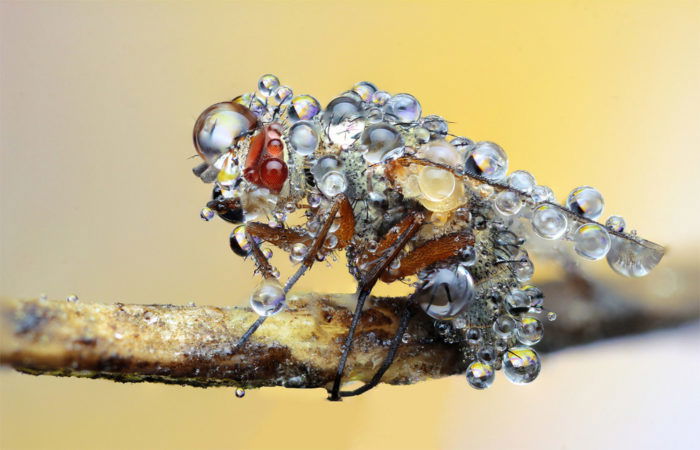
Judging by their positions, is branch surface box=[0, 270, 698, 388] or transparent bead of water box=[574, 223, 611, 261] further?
transparent bead of water box=[574, 223, 611, 261]

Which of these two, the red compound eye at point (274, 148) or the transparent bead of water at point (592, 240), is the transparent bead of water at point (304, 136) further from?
the transparent bead of water at point (592, 240)

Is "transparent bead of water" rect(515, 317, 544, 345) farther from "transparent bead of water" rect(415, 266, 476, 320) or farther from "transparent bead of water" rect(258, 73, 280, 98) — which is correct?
"transparent bead of water" rect(258, 73, 280, 98)

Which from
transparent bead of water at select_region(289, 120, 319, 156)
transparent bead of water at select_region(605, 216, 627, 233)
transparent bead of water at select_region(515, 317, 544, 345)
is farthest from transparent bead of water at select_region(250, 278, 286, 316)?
transparent bead of water at select_region(605, 216, 627, 233)

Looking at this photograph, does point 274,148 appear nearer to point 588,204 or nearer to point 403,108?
point 403,108

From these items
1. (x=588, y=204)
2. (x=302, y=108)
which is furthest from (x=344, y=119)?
(x=588, y=204)

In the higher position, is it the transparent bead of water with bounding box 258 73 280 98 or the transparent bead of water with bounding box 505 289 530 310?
the transparent bead of water with bounding box 258 73 280 98

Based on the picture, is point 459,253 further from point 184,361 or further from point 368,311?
point 184,361
